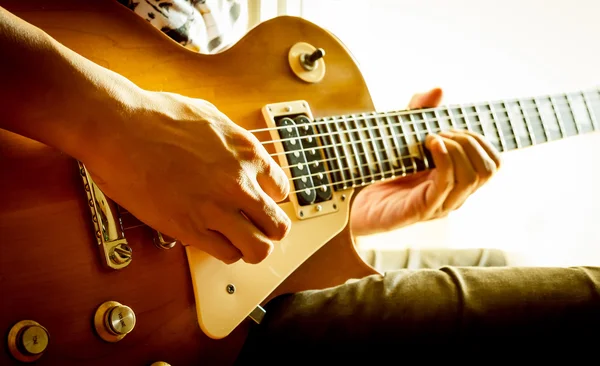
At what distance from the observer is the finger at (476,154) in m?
0.83

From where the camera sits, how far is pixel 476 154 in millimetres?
832

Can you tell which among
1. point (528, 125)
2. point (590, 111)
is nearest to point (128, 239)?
point (528, 125)

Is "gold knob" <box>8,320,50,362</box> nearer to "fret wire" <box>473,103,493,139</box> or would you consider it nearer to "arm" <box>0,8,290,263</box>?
"arm" <box>0,8,290,263</box>

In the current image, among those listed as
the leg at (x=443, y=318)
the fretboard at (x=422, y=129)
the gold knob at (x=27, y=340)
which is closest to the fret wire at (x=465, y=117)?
the fretboard at (x=422, y=129)

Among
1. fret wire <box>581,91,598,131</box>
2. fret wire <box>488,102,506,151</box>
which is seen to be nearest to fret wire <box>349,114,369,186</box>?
fret wire <box>488,102,506,151</box>

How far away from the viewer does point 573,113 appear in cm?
104

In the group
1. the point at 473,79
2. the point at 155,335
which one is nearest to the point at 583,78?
the point at 473,79

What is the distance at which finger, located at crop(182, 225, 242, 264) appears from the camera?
0.50 m

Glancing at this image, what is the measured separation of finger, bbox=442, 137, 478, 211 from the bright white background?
0.66 metres

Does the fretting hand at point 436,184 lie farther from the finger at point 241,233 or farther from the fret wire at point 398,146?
the finger at point 241,233

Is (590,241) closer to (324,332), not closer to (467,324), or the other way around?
(467,324)

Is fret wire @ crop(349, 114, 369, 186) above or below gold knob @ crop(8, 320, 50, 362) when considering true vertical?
above

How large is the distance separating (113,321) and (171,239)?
0.11 m

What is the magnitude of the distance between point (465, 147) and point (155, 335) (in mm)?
628
